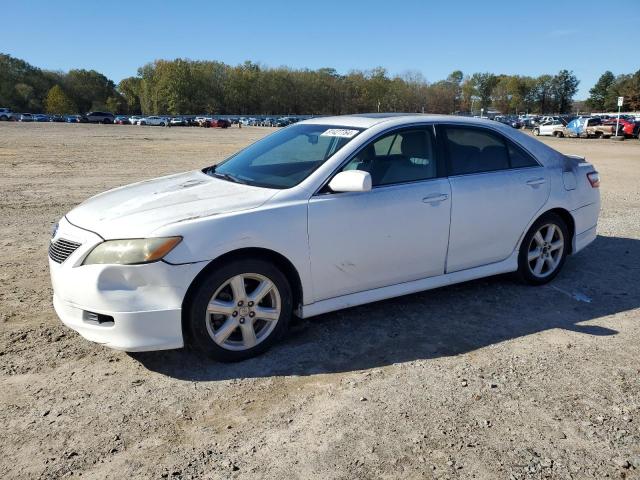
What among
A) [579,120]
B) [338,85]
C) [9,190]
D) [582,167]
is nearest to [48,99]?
[338,85]

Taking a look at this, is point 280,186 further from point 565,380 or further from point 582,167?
point 582,167

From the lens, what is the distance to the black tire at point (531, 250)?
5082 millimetres

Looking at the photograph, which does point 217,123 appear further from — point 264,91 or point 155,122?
point 264,91

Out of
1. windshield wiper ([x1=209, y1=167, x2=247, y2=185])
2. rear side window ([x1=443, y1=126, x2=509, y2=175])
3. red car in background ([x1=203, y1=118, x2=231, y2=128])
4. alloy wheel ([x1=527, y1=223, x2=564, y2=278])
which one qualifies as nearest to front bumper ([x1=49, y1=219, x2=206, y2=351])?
windshield wiper ([x1=209, y1=167, x2=247, y2=185])

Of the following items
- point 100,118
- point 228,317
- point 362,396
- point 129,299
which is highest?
point 100,118

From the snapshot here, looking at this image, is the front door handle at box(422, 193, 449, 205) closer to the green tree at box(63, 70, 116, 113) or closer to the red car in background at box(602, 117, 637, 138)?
the red car in background at box(602, 117, 637, 138)

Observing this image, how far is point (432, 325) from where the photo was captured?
4.37 metres

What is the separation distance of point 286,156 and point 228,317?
158 cm

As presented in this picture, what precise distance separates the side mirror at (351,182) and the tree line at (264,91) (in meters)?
127

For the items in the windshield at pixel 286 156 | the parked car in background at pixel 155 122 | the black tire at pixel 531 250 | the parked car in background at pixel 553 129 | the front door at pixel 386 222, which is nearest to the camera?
the front door at pixel 386 222

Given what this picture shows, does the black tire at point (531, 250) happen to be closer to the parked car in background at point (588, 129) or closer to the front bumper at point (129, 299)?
the front bumper at point (129, 299)

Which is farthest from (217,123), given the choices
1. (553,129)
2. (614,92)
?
(614,92)

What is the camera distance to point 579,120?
44688mm

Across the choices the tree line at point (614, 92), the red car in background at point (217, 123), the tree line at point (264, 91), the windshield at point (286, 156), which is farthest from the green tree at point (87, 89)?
the windshield at point (286, 156)
